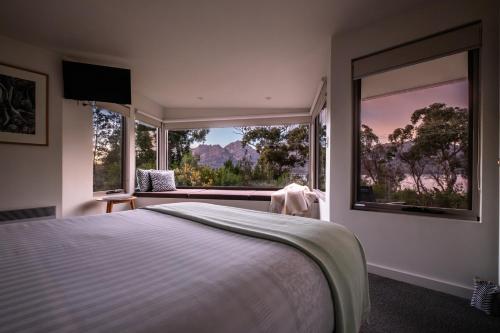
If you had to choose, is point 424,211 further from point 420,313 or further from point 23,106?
point 23,106

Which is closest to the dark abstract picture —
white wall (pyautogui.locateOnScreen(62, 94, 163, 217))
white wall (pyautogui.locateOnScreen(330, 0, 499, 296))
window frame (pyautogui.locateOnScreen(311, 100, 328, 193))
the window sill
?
white wall (pyautogui.locateOnScreen(62, 94, 163, 217))

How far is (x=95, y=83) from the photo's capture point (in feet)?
9.20

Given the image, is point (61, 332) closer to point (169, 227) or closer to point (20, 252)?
point (20, 252)

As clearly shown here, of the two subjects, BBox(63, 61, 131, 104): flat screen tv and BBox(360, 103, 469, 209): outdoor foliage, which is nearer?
BBox(360, 103, 469, 209): outdoor foliage

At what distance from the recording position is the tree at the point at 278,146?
457cm

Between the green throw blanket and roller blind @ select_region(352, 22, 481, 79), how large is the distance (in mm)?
1653

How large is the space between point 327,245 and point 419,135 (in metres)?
Answer: 1.65

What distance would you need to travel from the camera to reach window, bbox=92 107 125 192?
129 inches

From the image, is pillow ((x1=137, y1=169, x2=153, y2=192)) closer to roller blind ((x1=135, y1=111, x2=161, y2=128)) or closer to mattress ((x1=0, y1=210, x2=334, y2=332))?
roller blind ((x1=135, y1=111, x2=161, y2=128))

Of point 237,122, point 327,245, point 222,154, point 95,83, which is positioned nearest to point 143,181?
point 222,154

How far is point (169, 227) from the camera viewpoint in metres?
1.24

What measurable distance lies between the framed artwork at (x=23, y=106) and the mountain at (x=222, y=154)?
106 inches

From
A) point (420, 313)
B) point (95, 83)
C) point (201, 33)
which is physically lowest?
point (420, 313)

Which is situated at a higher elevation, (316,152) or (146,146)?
(146,146)
